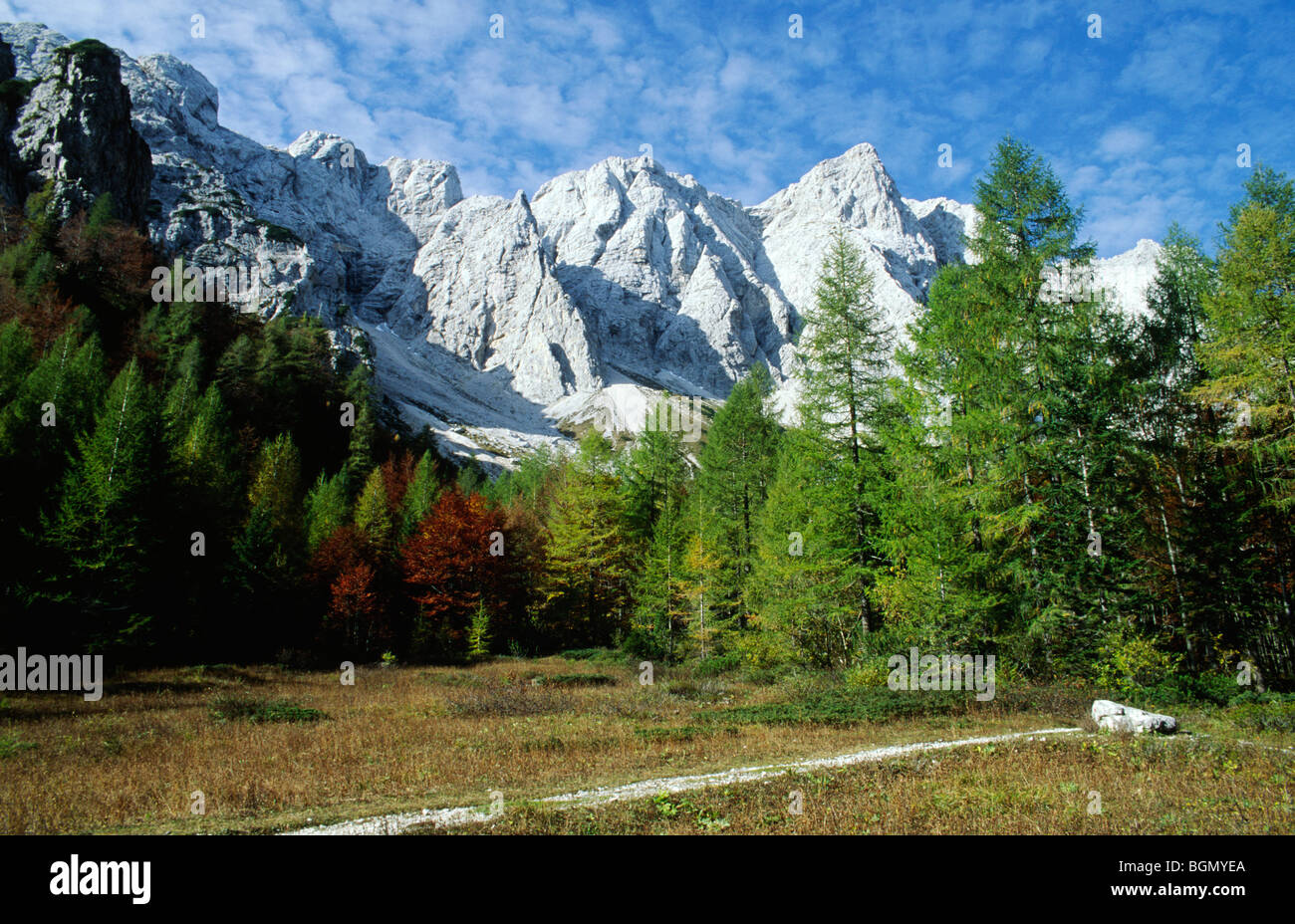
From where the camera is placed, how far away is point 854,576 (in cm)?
1966

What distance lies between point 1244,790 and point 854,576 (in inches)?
464

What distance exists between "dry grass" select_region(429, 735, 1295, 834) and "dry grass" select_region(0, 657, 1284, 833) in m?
2.46

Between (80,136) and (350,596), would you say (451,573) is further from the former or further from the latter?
(80,136)

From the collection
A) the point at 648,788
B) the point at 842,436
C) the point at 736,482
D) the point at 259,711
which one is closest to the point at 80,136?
the point at 259,711

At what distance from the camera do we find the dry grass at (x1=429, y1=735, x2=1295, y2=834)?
275 inches

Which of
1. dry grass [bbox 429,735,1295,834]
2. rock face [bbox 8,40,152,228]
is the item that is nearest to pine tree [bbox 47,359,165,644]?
dry grass [bbox 429,735,1295,834]

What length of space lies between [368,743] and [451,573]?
26.7 meters

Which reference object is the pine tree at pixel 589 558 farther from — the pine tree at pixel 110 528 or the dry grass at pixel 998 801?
the dry grass at pixel 998 801

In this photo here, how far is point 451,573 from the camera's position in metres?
40.8

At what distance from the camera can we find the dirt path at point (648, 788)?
808 centimetres

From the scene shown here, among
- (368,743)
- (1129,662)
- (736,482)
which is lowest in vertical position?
(368,743)

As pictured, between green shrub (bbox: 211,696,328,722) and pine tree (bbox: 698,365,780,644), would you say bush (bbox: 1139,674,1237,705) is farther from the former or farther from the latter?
green shrub (bbox: 211,696,328,722)
